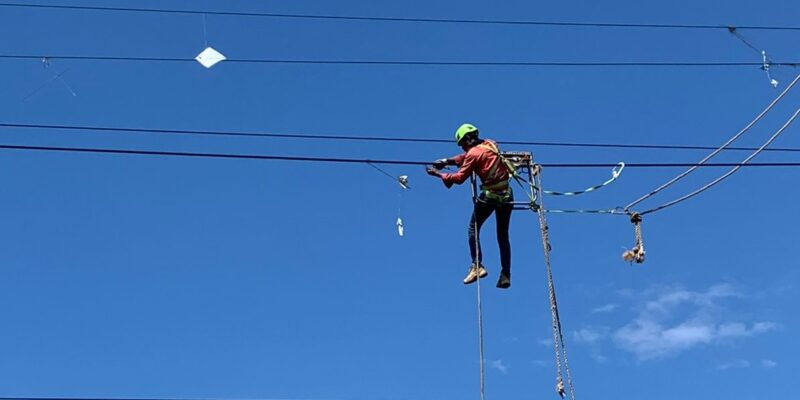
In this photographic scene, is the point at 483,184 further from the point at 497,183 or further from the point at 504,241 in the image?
the point at 504,241

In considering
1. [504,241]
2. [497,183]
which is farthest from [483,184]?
[504,241]

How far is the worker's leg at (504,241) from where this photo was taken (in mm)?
10023

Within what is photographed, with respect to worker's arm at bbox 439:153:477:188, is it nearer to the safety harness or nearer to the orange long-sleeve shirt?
the orange long-sleeve shirt

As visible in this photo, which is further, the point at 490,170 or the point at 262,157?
the point at 490,170

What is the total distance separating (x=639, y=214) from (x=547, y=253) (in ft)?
3.48

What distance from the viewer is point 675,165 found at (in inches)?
394

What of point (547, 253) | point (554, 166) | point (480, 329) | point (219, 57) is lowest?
point (480, 329)

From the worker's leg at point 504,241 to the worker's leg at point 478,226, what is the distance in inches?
3.7

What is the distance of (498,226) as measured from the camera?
1012 centimetres

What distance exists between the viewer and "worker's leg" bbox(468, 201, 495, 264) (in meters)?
10.0

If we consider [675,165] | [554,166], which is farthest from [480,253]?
[675,165]

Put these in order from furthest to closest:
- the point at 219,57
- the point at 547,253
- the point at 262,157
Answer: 1. the point at 219,57
2. the point at 547,253
3. the point at 262,157

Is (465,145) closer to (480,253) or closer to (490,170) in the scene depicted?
(490,170)

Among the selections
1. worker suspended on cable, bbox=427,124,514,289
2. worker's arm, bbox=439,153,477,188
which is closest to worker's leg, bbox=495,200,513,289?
worker suspended on cable, bbox=427,124,514,289
